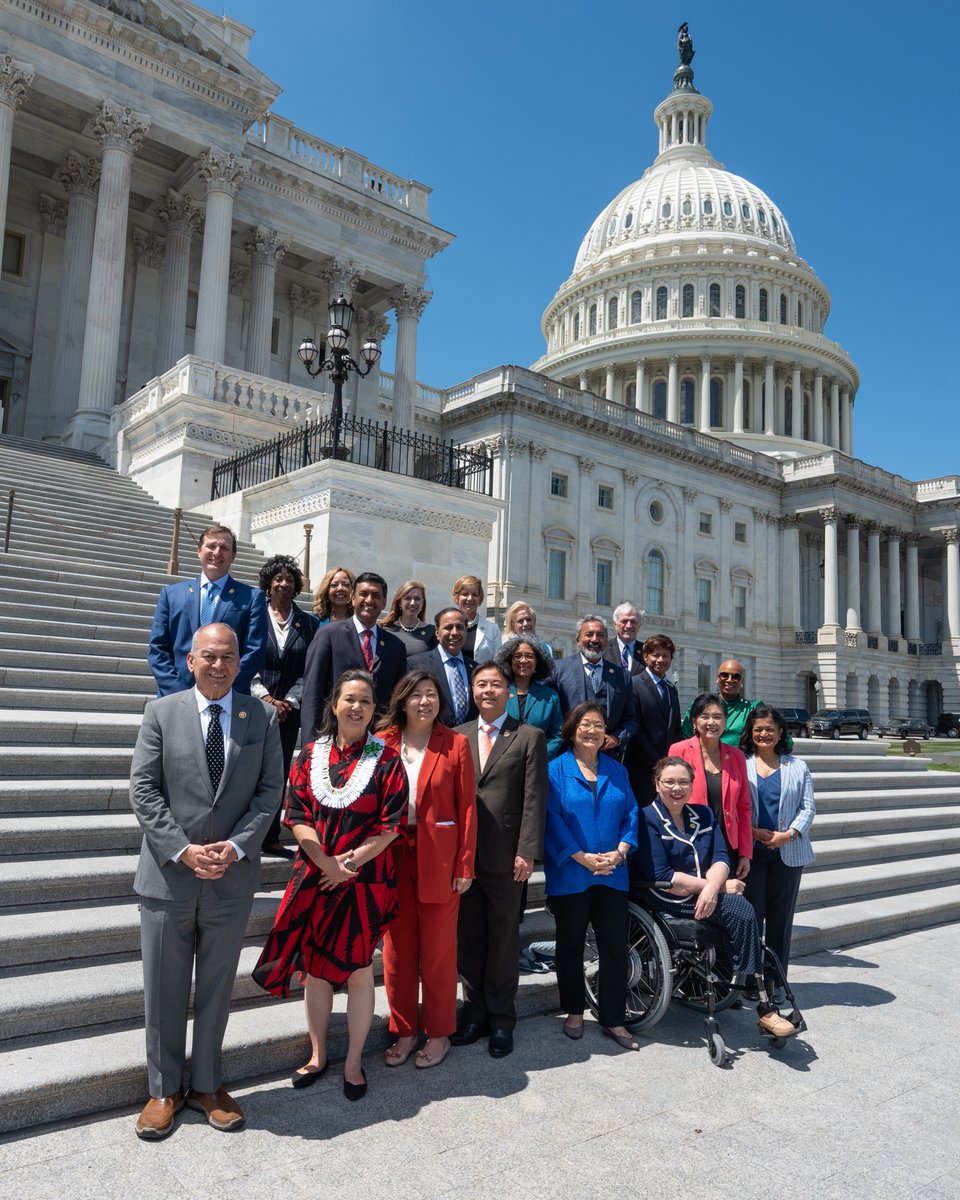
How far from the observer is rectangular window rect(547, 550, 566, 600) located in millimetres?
49469

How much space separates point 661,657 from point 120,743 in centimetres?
459

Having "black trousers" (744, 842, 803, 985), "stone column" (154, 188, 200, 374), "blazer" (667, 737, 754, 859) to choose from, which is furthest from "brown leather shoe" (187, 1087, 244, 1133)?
"stone column" (154, 188, 200, 374)

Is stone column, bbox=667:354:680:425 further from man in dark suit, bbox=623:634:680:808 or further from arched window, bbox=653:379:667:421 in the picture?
man in dark suit, bbox=623:634:680:808

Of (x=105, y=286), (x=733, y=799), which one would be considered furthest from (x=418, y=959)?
(x=105, y=286)

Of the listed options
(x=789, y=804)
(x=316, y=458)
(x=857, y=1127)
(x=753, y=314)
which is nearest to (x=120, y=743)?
(x=789, y=804)

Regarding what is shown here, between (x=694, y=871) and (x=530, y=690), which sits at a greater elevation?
(x=530, y=690)

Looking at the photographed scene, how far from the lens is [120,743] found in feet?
25.3

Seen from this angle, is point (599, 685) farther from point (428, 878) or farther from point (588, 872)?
point (428, 878)

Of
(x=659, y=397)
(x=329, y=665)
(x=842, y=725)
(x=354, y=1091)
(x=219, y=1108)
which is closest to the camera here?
(x=219, y=1108)

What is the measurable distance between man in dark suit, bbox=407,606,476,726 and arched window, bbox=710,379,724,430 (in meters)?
71.4

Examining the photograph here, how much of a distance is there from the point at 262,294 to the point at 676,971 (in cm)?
2913

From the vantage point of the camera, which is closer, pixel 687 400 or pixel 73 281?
pixel 73 281

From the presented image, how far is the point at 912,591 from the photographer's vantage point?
225 feet

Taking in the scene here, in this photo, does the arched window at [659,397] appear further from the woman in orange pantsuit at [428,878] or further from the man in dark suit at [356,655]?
Result: the woman in orange pantsuit at [428,878]
